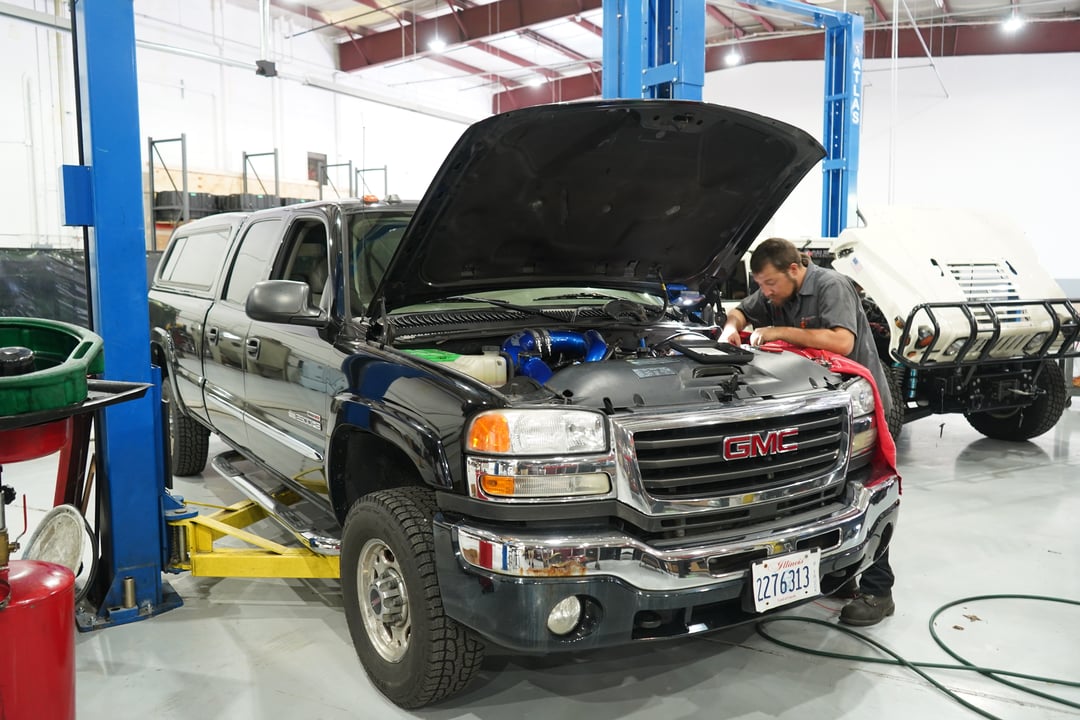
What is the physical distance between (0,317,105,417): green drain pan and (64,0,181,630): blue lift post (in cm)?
91

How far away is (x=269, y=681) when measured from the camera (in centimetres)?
276

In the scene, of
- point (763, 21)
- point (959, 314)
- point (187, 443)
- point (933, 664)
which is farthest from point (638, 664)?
point (763, 21)

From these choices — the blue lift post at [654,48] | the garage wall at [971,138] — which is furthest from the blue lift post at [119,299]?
the garage wall at [971,138]

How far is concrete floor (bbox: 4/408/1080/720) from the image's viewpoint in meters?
2.59

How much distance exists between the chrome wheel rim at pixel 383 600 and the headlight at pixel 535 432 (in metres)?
0.54

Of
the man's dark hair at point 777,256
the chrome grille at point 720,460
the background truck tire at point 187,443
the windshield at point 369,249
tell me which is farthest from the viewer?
the background truck tire at point 187,443

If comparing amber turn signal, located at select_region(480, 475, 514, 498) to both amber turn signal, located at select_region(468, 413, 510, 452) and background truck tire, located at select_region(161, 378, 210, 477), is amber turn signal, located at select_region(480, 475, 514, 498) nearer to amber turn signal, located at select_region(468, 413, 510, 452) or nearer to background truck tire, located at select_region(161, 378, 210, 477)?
amber turn signal, located at select_region(468, 413, 510, 452)

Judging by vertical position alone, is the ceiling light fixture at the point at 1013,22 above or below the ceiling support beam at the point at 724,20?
below

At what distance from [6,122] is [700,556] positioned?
35.7 feet

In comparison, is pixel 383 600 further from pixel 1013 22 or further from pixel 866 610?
pixel 1013 22

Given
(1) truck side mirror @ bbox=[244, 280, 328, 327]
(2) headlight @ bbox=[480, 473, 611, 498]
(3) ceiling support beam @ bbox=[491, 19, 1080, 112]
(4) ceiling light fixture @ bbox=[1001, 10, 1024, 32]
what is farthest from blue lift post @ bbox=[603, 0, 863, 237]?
(3) ceiling support beam @ bbox=[491, 19, 1080, 112]

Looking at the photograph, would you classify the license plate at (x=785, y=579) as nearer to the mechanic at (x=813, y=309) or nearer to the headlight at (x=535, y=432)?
the headlight at (x=535, y=432)

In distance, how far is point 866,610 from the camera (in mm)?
3162

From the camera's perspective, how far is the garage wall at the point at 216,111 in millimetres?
10148
